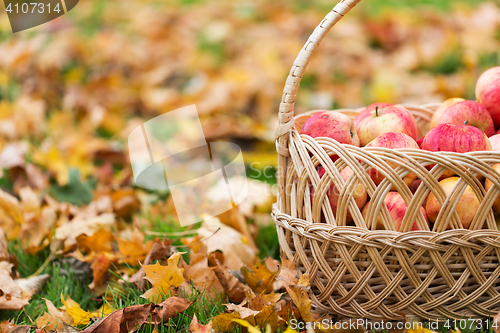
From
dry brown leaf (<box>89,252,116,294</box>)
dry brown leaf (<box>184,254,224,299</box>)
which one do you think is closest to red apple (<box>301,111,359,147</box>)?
dry brown leaf (<box>184,254,224,299</box>)

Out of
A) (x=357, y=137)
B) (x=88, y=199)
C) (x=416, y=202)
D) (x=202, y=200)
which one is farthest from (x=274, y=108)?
(x=416, y=202)

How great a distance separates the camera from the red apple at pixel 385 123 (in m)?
1.08

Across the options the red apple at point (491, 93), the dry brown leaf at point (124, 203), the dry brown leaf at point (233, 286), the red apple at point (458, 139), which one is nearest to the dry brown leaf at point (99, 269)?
the dry brown leaf at point (233, 286)

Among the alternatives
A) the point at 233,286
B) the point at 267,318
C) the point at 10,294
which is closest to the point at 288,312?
the point at 267,318

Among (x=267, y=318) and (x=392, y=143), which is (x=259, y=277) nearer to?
(x=267, y=318)

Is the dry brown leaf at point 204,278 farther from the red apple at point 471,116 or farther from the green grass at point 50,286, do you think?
the red apple at point 471,116

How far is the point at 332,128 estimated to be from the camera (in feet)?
3.49

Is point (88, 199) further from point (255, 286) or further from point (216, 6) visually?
point (216, 6)

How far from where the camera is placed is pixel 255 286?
1.10 m

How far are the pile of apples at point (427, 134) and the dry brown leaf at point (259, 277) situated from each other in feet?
0.87

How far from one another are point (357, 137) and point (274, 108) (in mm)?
1786

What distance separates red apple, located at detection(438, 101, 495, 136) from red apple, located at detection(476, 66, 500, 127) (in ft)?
0.22

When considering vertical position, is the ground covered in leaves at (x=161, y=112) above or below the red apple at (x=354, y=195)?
below

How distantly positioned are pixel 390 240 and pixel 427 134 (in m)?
0.31
